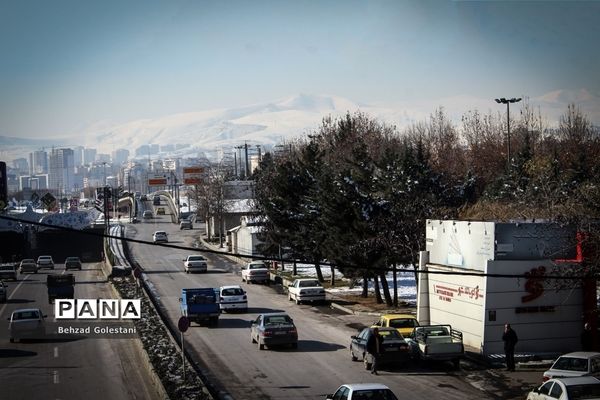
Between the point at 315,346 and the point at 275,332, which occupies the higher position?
the point at 275,332

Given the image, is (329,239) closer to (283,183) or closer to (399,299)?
(399,299)

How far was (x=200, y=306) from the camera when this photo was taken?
132 feet

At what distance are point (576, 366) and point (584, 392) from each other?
4467mm

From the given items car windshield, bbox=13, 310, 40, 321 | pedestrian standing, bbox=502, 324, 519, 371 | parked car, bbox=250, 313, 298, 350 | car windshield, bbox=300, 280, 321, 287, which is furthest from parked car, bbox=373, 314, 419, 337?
car windshield, bbox=300, 280, 321, 287

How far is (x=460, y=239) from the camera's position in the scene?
31.2 meters

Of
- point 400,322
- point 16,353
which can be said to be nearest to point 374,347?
point 400,322

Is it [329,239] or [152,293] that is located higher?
[329,239]

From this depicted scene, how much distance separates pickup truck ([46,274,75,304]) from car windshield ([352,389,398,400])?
121 feet

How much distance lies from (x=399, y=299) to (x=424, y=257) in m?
12.3

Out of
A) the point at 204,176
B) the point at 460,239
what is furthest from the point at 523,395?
the point at 204,176

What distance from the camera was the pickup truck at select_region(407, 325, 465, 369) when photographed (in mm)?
27344

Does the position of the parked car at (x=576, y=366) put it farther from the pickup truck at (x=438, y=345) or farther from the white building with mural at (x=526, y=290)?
the white building with mural at (x=526, y=290)

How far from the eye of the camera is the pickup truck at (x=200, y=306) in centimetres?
4003

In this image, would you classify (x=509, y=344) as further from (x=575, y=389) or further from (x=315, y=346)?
(x=315, y=346)
